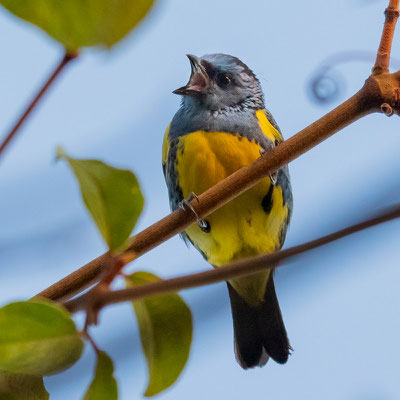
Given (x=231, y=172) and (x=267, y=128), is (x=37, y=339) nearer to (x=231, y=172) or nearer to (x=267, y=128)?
(x=231, y=172)

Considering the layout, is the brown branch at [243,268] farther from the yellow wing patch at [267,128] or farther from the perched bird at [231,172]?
the yellow wing patch at [267,128]

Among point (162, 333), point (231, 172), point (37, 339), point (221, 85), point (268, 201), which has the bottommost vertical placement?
point (268, 201)

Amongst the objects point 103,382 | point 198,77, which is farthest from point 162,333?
point 198,77

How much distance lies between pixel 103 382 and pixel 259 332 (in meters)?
1.62

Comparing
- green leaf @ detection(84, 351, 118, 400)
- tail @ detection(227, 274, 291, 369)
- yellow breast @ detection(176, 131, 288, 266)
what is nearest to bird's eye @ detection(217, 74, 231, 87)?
yellow breast @ detection(176, 131, 288, 266)

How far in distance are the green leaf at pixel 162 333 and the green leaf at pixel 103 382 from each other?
61 millimetres

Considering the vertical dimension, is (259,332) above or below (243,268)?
below

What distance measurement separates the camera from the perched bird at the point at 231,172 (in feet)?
6.07

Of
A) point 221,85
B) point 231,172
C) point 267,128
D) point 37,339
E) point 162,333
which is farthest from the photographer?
point 221,85

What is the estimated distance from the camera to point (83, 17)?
445 millimetres

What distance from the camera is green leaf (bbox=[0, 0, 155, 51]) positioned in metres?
0.45

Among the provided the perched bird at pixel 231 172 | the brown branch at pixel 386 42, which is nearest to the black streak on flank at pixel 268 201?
the perched bird at pixel 231 172

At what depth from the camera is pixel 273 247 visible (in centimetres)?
200

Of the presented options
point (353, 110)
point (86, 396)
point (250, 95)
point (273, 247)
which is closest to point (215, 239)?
point (273, 247)
